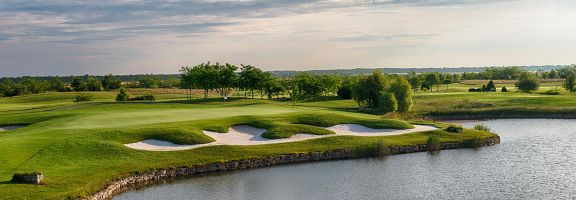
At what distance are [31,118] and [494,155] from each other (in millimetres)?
52458

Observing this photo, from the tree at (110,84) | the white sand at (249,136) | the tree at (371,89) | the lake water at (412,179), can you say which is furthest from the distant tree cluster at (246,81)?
the tree at (110,84)

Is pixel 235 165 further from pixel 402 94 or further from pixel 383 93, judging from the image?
pixel 402 94

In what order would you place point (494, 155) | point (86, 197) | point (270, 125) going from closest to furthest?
point (86, 197), point (494, 155), point (270, 125)

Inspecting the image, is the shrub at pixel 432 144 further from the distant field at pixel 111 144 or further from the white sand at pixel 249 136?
the white sand at pixel 249 136

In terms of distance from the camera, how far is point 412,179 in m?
42.1

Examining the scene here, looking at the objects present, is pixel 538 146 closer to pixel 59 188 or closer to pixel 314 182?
pixel 314 182

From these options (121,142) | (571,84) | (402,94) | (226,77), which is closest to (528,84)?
(571,84)

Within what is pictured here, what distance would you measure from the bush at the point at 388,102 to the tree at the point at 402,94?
1.60m

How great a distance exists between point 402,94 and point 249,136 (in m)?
36.2

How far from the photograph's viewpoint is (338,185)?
40562mm

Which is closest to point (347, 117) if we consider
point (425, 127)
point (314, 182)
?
point (425, 127)

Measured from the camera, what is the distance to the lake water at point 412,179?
37.5m

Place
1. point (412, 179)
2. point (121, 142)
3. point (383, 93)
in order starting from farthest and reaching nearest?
point (383, 93) < point (121, 142) < point (412, 179)

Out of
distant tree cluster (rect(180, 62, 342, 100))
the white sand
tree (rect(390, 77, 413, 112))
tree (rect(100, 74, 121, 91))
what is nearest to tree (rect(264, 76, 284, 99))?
distant tree cluster (rect(180, 62, 342, 100))
